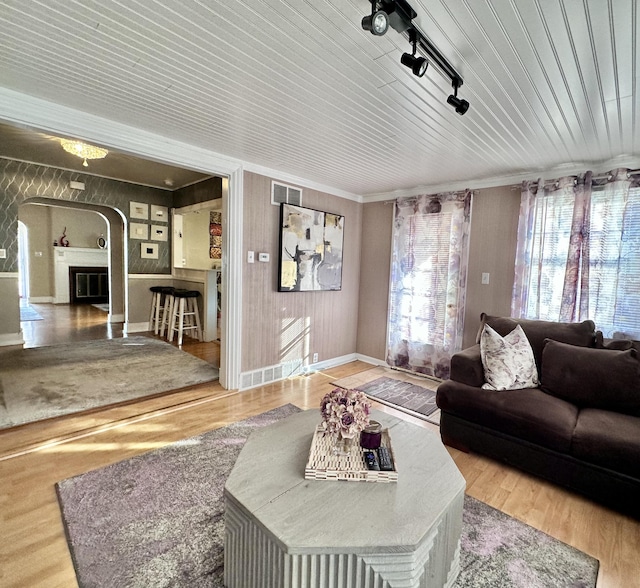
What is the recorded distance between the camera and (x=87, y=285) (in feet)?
30.4

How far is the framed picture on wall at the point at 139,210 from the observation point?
5.82 metres

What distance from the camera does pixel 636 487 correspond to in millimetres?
1782

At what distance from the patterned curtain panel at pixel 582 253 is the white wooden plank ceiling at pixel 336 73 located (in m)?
0.34

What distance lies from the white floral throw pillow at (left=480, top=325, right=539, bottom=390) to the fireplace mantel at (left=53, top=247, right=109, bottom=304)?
9.40 meters

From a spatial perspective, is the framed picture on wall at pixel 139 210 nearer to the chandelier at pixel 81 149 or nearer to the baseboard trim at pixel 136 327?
the baseboard trim at pixel 136 327

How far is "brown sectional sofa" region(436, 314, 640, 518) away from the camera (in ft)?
6.16

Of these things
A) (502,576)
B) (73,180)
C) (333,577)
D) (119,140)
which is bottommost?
(502,576)

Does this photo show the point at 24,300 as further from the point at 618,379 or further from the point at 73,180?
the point at 618,379

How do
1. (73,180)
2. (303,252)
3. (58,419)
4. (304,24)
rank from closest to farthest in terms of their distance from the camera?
(304,24) < (58,419) < (303,252) < (73,180)

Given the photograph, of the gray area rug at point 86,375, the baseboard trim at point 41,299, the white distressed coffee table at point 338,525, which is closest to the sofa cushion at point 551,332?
the white distressed coffee table at point 338,525

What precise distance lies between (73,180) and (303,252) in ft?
13.6

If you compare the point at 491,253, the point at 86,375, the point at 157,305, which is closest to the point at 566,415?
the point at 491,253

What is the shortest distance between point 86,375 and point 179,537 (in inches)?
111

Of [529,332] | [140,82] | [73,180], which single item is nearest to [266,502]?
[140,82]
